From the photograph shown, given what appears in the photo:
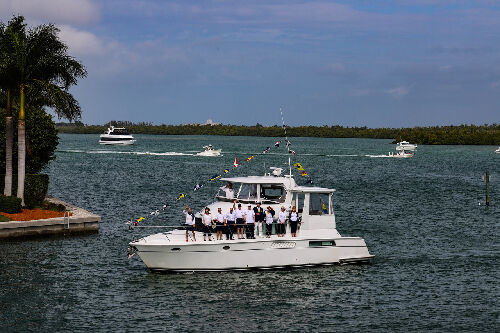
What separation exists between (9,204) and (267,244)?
1564 cm

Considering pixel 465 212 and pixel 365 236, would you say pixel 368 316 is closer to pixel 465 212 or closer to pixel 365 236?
pixel 365 236

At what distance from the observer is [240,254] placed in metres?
31.3

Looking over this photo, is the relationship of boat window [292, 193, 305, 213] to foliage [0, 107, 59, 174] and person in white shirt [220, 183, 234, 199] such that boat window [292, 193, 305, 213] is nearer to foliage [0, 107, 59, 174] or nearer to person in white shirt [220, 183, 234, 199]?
person in white shirt [220, 183, 234, 199]

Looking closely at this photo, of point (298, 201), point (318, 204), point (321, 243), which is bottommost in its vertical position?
point (321, 243)

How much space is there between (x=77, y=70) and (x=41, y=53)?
240cm

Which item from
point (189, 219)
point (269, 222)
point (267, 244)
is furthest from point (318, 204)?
point (189, 219)

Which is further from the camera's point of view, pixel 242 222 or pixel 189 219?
pixel 242 222

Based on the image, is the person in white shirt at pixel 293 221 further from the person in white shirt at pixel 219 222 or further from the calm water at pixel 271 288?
the person in white shirt at pixel 219 222

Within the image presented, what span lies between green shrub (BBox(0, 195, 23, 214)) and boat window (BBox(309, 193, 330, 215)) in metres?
16.6

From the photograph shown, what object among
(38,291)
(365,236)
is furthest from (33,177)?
(365,236)

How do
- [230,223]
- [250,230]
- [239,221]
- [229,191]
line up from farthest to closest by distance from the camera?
[229,191] → [239,221] → [250,230] → [230,223]

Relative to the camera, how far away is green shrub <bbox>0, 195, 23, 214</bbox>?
38750mm

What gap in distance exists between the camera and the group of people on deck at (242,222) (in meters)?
31.4

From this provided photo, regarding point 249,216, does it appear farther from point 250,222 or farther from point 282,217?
point 282,217
